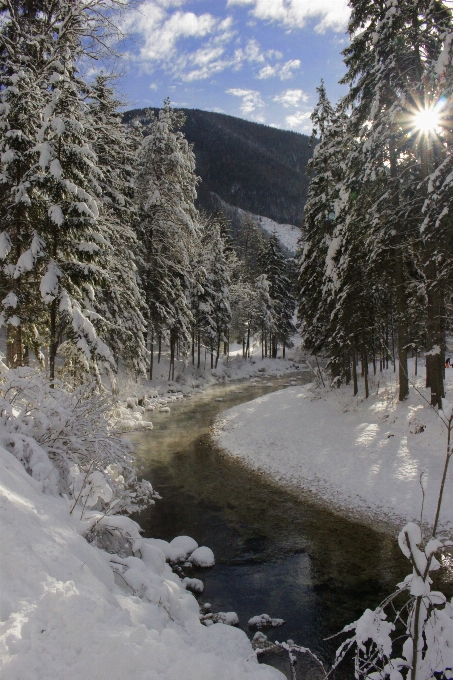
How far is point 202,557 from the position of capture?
789 cm

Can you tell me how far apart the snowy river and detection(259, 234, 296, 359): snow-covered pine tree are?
3319cm

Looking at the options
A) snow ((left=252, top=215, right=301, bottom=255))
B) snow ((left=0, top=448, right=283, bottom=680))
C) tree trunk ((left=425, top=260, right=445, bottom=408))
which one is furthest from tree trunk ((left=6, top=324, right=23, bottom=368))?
snow ((left=252, top=215, right=301, bottom=255))

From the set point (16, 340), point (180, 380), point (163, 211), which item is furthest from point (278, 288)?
point (16, 340)

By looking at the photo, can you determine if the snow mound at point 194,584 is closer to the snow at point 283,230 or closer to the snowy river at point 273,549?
the snowy river at point 273,549

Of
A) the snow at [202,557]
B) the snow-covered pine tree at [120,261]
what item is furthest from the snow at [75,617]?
the snow-covered pine tree at [120,261]

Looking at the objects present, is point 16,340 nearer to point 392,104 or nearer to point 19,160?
point 19,160

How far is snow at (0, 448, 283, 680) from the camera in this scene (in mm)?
2666

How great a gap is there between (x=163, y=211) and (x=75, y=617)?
70.6ft

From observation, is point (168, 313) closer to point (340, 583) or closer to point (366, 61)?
point (366, 61)

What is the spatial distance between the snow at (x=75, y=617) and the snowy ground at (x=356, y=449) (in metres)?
6.56

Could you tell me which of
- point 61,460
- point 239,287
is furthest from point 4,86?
point 239,287

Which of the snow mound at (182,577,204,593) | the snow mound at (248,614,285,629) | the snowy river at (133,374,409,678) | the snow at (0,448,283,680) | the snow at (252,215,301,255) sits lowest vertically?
the snowy river at (133,374,409,678)

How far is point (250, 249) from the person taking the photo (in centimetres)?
6341

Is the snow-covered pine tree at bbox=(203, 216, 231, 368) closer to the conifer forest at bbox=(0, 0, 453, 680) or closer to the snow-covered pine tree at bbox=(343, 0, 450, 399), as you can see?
the conifer forest at bbox=(0, 0, 453, 680)
